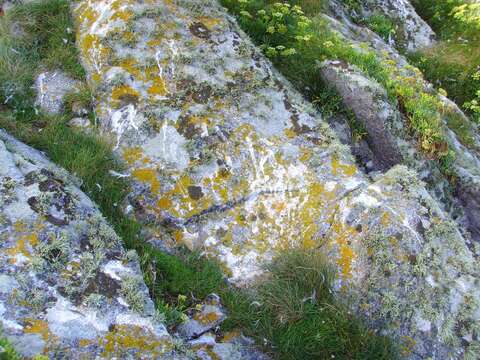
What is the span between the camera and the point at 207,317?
4.34 meters

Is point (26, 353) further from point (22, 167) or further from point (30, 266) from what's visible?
point (22, 167)

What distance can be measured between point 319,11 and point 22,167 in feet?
21.7

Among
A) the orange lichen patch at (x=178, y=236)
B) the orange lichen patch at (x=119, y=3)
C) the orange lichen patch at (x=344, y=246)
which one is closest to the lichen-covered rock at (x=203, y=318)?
the orange lichen patch at (x=178, y=236)

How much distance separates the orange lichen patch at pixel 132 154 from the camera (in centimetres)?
532

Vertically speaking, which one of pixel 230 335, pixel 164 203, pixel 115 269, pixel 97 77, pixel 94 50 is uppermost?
pixel 94 50

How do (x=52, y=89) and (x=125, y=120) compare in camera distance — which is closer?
(x=125, y=120)

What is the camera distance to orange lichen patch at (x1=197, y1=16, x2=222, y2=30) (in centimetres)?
655

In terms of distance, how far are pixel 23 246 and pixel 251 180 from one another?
8.13ft

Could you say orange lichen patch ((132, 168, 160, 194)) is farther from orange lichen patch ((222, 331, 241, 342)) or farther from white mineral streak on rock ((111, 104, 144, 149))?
orange lichen patch ((222, 331, 241, 342))

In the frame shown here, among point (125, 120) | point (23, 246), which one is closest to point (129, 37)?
point (125, 120)

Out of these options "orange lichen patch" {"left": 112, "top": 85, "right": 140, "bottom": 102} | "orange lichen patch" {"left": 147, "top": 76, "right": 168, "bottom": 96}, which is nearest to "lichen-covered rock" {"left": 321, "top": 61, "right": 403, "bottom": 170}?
"orange lichen patch" {"left": 147, "top": 76, "right": 168, "bottom": 96}

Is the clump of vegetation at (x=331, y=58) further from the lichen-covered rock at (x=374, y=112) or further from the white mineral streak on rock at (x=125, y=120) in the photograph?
the white mineral streak on rock at (x=125, y=120)

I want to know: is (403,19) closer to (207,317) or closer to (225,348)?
(207,317)

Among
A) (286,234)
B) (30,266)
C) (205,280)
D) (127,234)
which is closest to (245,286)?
(205,280)
